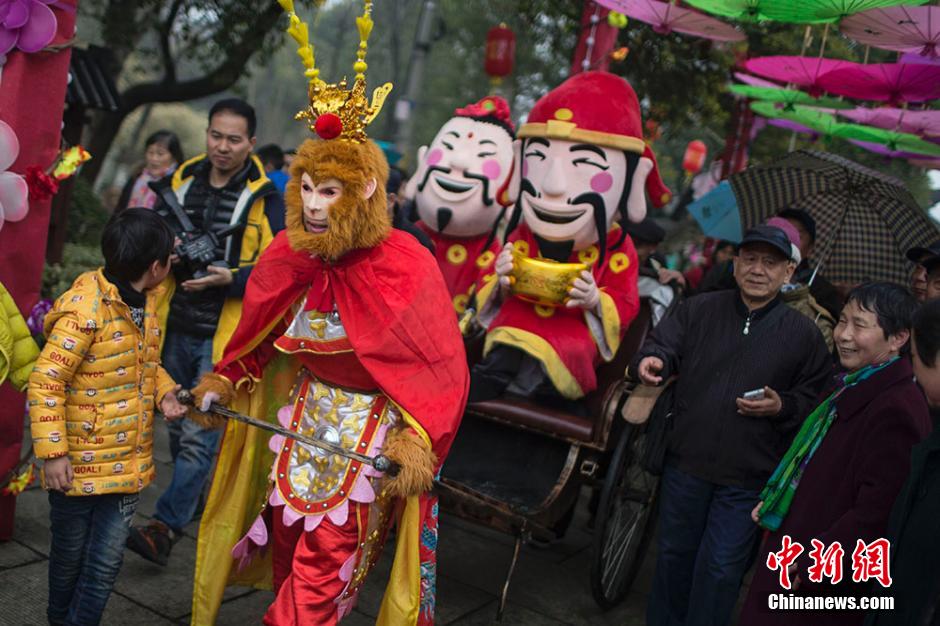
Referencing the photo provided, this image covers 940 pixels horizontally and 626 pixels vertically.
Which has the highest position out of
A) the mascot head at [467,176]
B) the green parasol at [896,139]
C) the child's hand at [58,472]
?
the green parasol at [896,139]

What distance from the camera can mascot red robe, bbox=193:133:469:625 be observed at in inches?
122

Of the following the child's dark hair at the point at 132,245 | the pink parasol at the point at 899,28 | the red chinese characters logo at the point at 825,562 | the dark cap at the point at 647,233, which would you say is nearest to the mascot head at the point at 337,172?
the child's dark hair at the point at 132,245

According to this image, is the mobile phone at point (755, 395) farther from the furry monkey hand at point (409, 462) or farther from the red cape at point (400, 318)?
the furry monkey hand at point (409, 462)

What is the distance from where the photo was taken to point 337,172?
10.3ft

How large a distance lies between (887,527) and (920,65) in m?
3.42

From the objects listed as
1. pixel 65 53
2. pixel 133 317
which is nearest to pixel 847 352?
pixel 133 317

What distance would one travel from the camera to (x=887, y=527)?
270cm

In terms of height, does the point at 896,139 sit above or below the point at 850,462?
above

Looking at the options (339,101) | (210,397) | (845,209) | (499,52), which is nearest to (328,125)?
(339,101)

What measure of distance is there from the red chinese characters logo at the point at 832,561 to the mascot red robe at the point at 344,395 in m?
1.16

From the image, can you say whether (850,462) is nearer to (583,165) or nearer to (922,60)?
(583,165)

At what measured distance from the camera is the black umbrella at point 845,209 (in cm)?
499

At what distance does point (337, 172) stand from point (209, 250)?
4.43 feet

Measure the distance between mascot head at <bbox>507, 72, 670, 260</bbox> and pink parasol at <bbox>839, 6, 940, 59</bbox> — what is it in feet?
3.66
